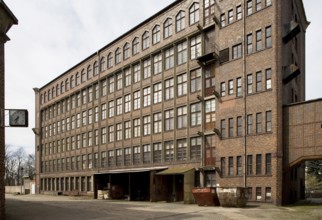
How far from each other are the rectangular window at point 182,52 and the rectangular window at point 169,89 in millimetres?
2470

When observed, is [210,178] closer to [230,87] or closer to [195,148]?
[195,148]

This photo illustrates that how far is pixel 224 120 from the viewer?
3691 centimetres

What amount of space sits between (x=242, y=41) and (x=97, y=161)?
31282 millimetres

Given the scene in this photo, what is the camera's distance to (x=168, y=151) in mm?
44188

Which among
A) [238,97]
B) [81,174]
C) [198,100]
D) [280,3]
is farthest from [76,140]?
[280,3]

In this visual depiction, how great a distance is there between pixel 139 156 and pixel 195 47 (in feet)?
50.4

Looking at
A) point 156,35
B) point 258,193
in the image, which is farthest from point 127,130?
point 258,193

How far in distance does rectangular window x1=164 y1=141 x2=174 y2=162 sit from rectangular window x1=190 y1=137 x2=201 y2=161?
3.22 meters

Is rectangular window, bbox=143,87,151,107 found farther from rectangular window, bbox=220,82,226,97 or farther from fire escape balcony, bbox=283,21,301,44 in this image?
fire escape balcony, bbox=283,21,301,44

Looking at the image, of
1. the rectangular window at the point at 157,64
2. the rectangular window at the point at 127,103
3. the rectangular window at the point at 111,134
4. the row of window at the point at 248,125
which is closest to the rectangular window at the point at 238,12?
the row of window at the point at 248,125

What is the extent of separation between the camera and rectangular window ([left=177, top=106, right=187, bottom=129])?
42.3m

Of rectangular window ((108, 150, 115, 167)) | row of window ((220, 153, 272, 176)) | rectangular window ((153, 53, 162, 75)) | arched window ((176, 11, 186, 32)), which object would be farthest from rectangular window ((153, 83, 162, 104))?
row of window ((220, 153, 272, 176))

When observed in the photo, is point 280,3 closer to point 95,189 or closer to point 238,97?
point 238,97

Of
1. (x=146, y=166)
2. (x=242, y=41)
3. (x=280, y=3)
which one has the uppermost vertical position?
(x=280, y=3)
